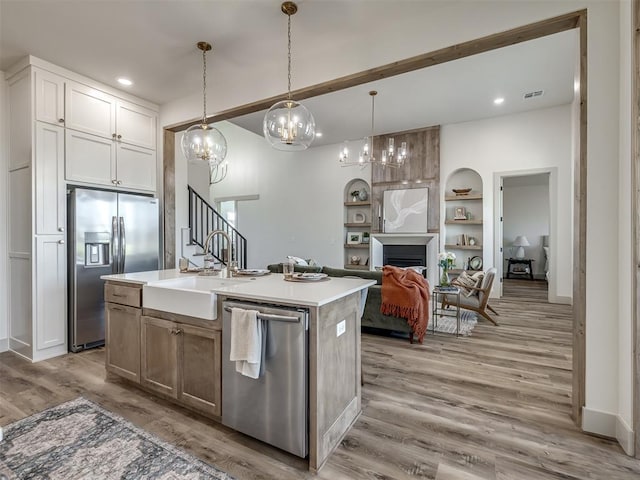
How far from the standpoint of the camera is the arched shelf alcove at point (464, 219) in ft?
20.5

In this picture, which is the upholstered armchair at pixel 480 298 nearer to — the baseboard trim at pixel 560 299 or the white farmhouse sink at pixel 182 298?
the baseboard trim at pixel 560 299

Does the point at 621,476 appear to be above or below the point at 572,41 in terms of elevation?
below

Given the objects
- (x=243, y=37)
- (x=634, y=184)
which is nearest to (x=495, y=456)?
(x=634, y=184)

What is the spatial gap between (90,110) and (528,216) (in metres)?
10.3

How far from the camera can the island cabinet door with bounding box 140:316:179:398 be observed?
2.23 metres

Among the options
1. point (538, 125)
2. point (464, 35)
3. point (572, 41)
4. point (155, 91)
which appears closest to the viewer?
point (464, 35)

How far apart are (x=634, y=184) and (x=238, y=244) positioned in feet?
22.8

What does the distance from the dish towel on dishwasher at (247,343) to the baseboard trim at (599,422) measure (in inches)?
82.7

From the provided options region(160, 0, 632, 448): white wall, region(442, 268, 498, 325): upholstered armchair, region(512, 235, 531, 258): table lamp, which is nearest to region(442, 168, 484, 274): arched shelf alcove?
region(442, 268, 498, 325): upholstered armchair

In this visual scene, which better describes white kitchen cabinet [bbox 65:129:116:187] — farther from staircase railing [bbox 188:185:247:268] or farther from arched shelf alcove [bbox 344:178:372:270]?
arched shelf alcove [bbox 344:178:372:270]

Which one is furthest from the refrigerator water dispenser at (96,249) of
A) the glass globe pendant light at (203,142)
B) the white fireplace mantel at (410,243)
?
the white fireplace mantel at (410,243)

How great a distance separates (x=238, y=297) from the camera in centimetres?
192

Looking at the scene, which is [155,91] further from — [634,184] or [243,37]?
[634,184]

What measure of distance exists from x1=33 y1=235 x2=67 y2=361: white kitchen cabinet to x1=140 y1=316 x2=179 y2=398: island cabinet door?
5.59ft
